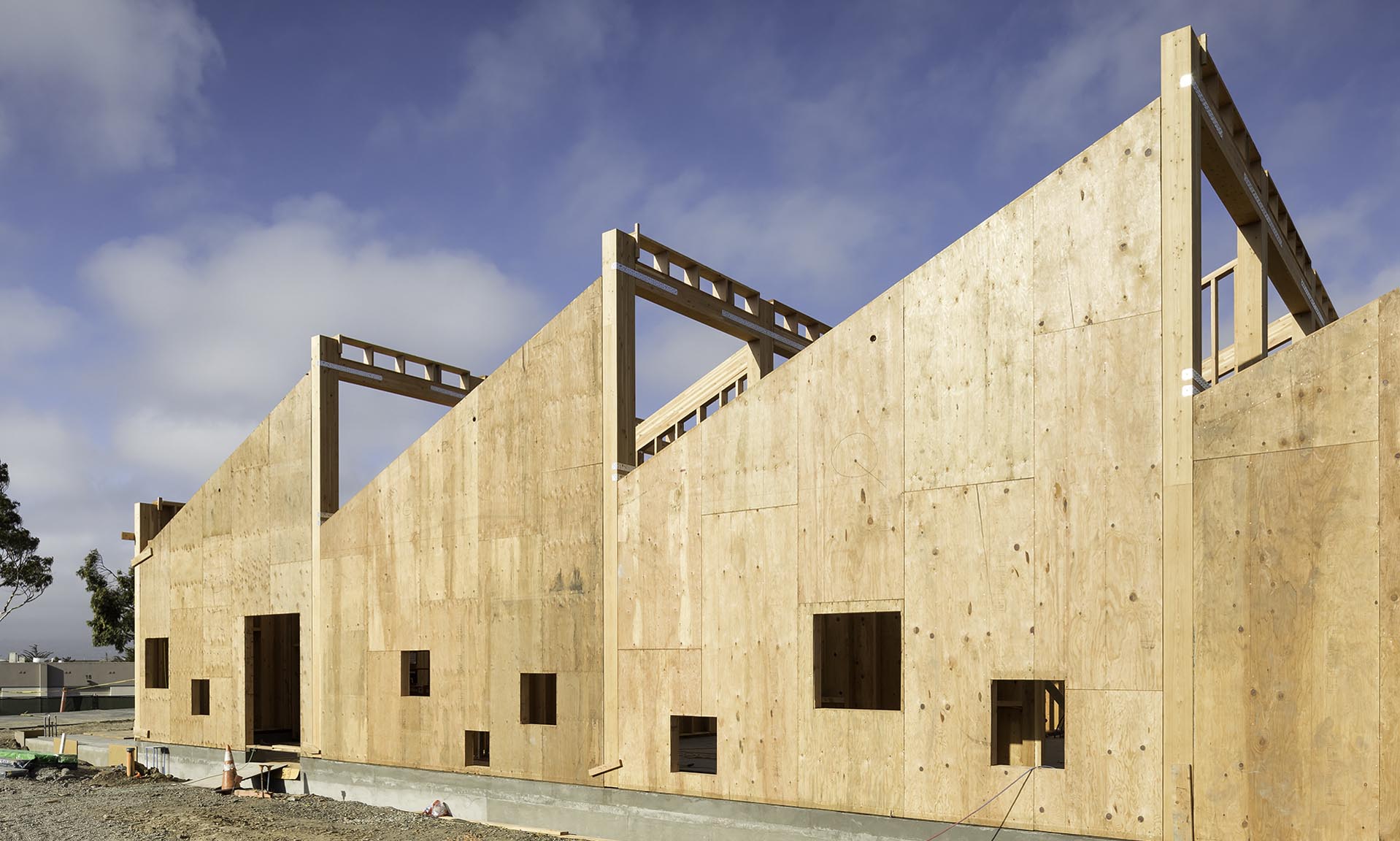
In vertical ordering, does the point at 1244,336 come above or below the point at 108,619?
above

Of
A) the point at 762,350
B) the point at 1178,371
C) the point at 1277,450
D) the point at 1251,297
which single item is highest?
the point at 762,350

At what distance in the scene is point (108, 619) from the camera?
47125 millimetres

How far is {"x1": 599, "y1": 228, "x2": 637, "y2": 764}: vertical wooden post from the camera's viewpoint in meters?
13.4

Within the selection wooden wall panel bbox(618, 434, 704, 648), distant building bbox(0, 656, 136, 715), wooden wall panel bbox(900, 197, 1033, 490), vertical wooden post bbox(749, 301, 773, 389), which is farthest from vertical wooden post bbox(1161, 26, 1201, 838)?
distant building bbox(0, 656, 136, 715)

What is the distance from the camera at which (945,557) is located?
10539 millimetres

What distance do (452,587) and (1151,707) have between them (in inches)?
389

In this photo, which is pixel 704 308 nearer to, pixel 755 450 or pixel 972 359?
pixel 755 450

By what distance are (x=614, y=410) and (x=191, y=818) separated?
918 cm

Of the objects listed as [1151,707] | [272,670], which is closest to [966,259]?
[1151,707]

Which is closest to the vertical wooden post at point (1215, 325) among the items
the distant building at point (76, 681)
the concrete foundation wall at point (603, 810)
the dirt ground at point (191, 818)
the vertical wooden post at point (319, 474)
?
the concrete foundation wall at point (603, 810)

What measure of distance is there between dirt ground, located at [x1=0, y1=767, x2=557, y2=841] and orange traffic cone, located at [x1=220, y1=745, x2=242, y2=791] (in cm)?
28

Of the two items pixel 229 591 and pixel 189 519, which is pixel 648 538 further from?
pixel 189 519

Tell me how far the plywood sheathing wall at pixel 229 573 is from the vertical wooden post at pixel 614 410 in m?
7.04

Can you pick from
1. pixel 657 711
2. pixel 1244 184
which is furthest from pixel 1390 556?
pixel 657 711
